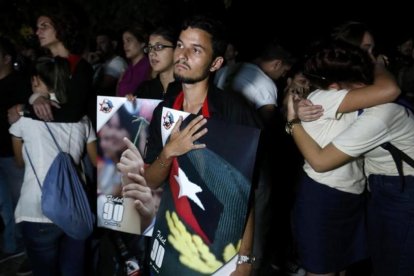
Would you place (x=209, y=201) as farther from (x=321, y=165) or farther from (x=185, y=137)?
(x=321, y=165)

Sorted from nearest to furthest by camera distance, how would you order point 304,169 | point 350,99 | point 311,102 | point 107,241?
point 350,99, point 311,102, point 304,169, point 107,241

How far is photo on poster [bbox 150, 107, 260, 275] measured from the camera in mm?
1729

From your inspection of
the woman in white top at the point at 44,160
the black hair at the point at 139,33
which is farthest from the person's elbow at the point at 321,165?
the black hair at the point at 139,33

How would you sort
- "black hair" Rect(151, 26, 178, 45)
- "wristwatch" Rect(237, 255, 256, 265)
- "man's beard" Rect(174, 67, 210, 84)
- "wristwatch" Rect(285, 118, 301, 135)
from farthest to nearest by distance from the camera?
"black hair" Rect(151, 26, 178, 45)
"wristwatch" Rect(285, 118, 301, 135)
"man's beard" Rect(174, 67, 210, 84)
"wristwatch" Rect(237, 255, 256, 265)

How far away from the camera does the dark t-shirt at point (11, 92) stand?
3.36 metres

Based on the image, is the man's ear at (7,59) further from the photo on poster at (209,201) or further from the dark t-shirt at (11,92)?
the photo on poster at (209,201)

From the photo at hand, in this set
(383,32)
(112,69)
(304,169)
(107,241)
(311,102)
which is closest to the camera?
(311,102)

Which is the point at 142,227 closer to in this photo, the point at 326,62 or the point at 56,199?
the point at 56,199

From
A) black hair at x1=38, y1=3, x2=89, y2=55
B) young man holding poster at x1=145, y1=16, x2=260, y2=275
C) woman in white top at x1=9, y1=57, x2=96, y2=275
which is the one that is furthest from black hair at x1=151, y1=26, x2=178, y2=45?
young man holding poster at x1=145, y1=16, x2=260, y2=275

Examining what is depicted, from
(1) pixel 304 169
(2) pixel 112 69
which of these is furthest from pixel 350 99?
(2) pixel 112 69

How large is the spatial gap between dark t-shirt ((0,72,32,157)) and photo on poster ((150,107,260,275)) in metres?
1.84

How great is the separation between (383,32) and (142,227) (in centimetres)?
717

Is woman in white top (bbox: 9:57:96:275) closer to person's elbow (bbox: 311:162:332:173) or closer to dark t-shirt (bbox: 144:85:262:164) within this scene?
dark t-shirt (bbox: 144:85:262:164)

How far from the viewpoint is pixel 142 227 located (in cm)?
268
